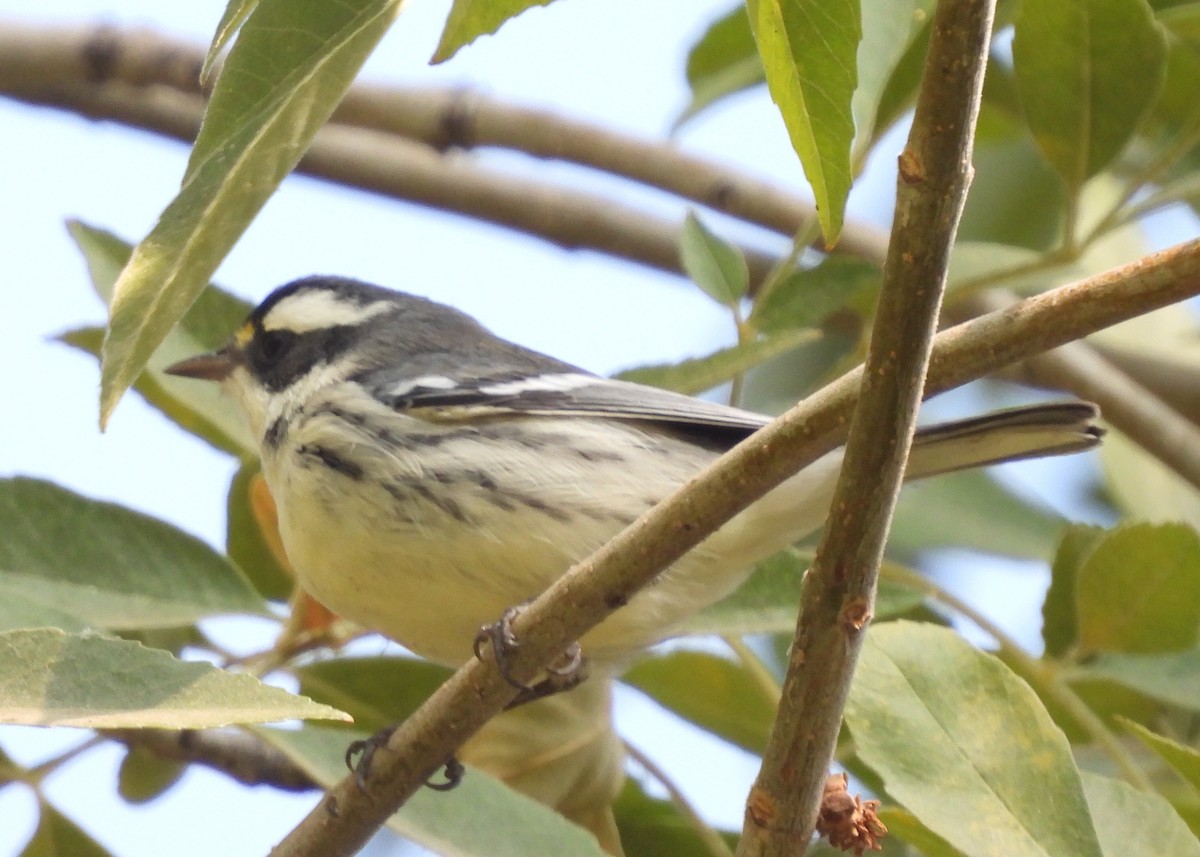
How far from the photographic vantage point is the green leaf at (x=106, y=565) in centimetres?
203

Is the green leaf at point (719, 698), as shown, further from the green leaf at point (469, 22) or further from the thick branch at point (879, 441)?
the green leaf at point (469, 22)

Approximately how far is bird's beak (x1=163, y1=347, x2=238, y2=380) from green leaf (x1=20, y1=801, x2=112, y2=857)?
2.71 ft

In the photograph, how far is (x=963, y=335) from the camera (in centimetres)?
129

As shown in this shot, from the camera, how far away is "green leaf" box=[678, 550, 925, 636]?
218 cm

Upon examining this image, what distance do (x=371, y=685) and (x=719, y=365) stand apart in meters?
0.77

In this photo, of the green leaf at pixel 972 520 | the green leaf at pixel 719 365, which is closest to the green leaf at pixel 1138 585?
the green leaf at pixel 719 365

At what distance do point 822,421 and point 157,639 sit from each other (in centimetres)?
133

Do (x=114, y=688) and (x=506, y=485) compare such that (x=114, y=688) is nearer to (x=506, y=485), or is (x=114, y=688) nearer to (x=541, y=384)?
(x=506, y=485)

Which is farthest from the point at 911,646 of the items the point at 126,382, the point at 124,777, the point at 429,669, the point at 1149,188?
the point at 1149,188

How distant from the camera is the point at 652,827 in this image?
2.24 metres

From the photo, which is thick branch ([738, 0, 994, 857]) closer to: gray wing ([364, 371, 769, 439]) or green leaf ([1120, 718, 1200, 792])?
green leaf ([1120, 718, 1200, 792])

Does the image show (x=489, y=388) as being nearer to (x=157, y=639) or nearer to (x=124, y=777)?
(x=157, y=639)

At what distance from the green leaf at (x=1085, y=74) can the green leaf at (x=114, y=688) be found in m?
1.52

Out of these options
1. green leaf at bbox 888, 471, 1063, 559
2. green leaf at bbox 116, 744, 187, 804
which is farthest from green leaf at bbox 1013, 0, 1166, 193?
green leaf at bbox 116, 744, 187, 804
